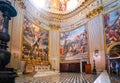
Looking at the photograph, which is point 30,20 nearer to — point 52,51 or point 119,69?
point 52,51

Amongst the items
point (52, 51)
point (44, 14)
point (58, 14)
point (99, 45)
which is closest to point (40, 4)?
point (44, 14)

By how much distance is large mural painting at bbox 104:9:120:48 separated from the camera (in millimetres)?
11242

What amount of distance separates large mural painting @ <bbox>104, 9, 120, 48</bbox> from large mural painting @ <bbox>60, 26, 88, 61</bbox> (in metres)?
2.89

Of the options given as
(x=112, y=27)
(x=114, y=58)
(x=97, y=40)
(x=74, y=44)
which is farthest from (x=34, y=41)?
(x=114, y=58)

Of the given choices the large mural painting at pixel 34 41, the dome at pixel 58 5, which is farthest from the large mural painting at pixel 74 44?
the dome at pixel 58 5

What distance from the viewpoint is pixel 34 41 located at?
48.0ft

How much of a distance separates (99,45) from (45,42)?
23.9ft

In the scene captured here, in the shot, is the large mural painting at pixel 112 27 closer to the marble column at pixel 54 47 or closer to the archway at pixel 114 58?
the archway at pixel 114 58

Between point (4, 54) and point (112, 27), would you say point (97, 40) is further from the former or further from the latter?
point (4, 54)

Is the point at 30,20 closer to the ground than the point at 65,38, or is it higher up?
higher up

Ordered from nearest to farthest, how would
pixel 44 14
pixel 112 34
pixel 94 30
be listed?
1. pixel 112 34
2. pixel 94 30
3. pixel 44 14

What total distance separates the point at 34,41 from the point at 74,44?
5.21 meters

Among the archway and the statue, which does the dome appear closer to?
the archway

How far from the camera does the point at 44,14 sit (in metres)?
17.4
